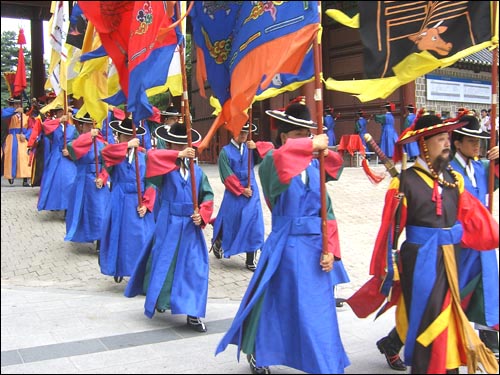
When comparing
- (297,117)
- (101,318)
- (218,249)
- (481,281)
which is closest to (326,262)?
(297,117)

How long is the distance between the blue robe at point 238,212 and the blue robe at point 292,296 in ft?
11.2

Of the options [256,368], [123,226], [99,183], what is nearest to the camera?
[256,368]

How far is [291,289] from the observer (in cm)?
380

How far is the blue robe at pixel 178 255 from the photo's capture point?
5.12 m

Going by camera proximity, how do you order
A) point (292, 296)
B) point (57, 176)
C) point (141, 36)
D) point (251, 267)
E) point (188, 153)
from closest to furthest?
point (292, 296) → point (141, 36) → point (188, 153) → point (251, 267) → point (57, 176)

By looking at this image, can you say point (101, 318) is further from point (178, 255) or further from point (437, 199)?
point (437, 199)

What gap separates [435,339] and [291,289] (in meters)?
Result: 0.91

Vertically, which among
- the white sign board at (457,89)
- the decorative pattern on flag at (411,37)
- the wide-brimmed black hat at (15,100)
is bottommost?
the decorative pattern on flag at (411,37)

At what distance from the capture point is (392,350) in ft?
13.5

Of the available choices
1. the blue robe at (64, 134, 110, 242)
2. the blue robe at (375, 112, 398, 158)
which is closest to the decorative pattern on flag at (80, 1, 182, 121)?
the blue robe at (64, 134, 110, 242)

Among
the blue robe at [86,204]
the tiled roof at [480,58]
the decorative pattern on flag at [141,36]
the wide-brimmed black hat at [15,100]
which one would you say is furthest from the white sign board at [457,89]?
the decorative pattern on flag at [141,36]

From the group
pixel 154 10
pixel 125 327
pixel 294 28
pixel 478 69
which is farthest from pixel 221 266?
pixel 478 69

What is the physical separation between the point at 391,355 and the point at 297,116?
178cm

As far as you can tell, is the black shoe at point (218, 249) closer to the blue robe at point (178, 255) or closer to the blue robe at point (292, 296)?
the blue robe at point (178, 255)
